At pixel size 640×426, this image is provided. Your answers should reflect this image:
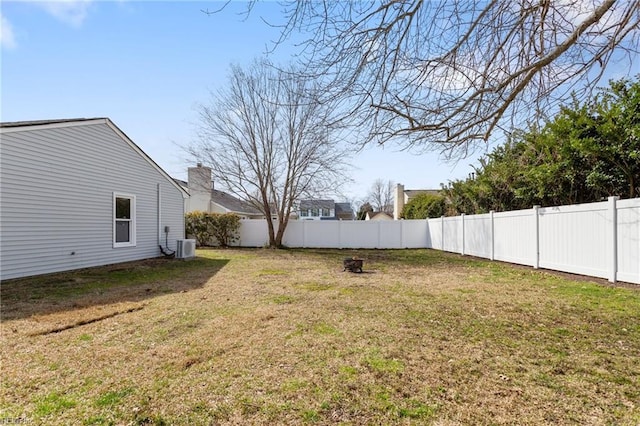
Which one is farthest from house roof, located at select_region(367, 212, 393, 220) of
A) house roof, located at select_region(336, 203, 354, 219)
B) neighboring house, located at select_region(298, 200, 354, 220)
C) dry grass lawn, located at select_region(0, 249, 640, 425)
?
dry grass lawn, located at select_region(0, 249, 640, 425)

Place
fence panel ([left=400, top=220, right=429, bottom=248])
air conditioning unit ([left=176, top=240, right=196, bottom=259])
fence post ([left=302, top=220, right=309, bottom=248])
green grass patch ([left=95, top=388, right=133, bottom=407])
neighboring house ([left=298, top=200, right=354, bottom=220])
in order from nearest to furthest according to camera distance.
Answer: green grass patch ([left=95, top=388, right=133, bottom=407]), air conditioning unit ([left=176, top=240, right=196, bottom=259]), fence panel ([left=400, top=220, right=429, bottom=248]), fence post ([left=302, top=220, right=309, bottom=248]), neighboring house ([left=298, top=200, right=354, bottom=220])

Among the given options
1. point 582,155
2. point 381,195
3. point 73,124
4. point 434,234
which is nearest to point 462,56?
point 582,155

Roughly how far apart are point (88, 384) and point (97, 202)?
26.7 ft

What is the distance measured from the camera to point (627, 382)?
8.84 ft

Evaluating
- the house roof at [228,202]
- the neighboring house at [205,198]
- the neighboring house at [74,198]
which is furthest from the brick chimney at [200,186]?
the neighboring house at [74,198]

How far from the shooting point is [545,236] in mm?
8508

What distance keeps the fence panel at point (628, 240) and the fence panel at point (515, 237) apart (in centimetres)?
259

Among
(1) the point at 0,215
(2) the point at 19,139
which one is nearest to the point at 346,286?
(1) the point at 0,215

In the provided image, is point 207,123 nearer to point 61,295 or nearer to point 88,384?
point 61,295

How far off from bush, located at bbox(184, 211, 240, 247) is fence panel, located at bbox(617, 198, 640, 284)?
15975 mm

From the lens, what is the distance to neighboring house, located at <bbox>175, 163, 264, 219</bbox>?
1928 cm

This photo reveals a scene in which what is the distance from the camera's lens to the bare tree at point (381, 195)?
57781 millimetres

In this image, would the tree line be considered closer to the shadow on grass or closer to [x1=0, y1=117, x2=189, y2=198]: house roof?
the shadow on grass

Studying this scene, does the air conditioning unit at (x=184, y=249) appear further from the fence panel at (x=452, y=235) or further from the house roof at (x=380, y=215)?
the house roof at (x=380, y=215)
